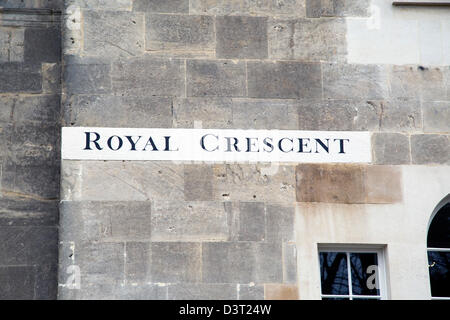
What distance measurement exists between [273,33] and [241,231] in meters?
2.47

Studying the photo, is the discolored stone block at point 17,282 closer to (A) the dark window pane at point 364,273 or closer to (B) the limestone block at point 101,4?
(B) the limestone block at point 101,4

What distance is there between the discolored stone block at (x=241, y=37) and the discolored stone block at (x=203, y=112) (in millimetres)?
602

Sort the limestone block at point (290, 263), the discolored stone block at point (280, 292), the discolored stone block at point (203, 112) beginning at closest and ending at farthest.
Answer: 1. the discolored stone block at point (280, 292)
2. the limestone block at point (290, 263)
3. the discolored stone block at point (203, 112)

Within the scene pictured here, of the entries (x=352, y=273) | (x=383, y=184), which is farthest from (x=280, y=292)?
(x=383, y=184)

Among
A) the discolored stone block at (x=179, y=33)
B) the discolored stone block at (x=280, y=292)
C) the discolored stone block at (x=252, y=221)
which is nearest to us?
the discolored stone block at (x=280, y=292)

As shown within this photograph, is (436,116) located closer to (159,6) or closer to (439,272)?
(439,272)

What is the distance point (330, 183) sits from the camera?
14266 millimetres

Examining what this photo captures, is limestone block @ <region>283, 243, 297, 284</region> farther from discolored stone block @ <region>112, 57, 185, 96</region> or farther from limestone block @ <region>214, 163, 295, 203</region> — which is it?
discolored stone block @ <region>112, 57, 185, 96</region>

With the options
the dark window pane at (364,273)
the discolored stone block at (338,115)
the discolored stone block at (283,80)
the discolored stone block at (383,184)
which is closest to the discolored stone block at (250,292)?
the dark window pane at (364,273)

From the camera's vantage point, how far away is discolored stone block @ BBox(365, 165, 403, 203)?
14.3 m

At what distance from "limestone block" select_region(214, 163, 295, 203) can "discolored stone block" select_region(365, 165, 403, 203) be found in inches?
35.1

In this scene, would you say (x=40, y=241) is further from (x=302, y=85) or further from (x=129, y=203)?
(x=302, y=85)

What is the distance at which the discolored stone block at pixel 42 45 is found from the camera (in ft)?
50.0
